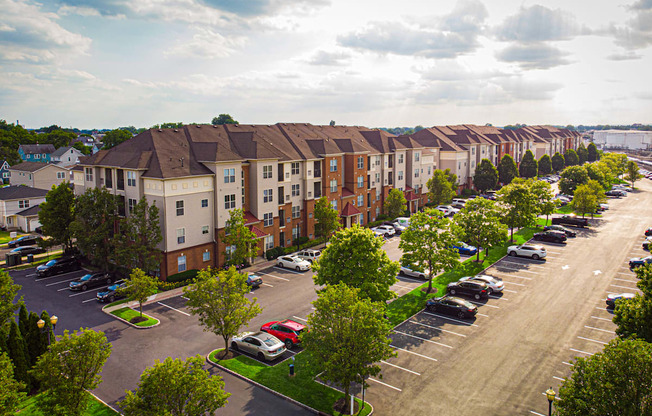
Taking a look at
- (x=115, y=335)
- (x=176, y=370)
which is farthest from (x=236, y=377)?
(x=115, y=335)

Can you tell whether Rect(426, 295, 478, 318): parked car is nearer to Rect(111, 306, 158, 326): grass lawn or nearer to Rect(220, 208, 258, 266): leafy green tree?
Rect(220, 208, 258, 266): leafy green tree

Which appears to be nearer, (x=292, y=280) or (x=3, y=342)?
(x=3, y=342)

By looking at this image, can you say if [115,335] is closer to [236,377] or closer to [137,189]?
[236,377]

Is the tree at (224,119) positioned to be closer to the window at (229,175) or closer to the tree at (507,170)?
the tree at (507,170)

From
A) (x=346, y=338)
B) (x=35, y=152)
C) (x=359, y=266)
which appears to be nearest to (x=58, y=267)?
(x=359, y=266)

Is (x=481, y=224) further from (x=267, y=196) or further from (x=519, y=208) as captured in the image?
(x=267, y=196)

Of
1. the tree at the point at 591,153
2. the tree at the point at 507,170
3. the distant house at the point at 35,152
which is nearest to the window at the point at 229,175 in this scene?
the tree at the point at 507,170
